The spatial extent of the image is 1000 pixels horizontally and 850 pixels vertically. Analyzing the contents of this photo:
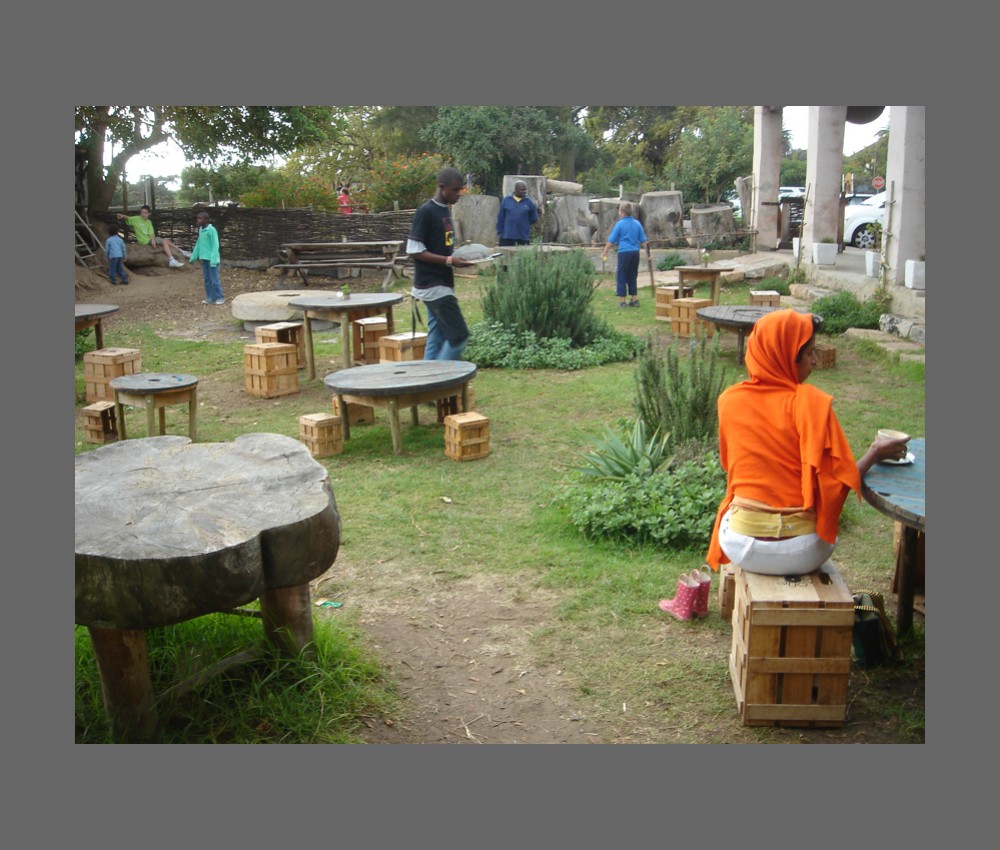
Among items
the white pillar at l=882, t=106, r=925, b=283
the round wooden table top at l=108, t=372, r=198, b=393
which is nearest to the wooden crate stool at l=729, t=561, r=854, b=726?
the round wooden table top at l=108, t=372, r=198, b=393

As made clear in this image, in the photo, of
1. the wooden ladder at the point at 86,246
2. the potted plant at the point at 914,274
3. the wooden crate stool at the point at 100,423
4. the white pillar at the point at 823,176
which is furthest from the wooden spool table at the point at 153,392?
the wooden ladder at the point at 86,246

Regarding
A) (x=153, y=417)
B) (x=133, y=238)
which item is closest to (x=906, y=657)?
(x=153, y=417)

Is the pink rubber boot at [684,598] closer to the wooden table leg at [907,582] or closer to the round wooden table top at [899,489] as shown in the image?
the wooden table leg at [907,582]

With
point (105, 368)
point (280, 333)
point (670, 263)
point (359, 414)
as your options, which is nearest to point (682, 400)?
point (359, 414)

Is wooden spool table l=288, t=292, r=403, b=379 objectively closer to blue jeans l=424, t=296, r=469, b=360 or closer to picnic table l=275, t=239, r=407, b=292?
blue jeans l=424, t=296, r=469, b=360

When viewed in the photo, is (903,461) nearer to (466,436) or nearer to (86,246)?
(466,436)

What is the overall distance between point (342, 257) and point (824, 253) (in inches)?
369

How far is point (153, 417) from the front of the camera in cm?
770

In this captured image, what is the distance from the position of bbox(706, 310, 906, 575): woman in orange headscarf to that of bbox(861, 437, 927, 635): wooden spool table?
0.12 meters

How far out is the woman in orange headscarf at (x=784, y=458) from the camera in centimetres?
355

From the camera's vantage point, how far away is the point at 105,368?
9.23 metres

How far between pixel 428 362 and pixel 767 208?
44.1ft

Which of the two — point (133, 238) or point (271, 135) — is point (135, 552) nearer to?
point (271, 135)

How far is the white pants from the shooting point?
3.66m
